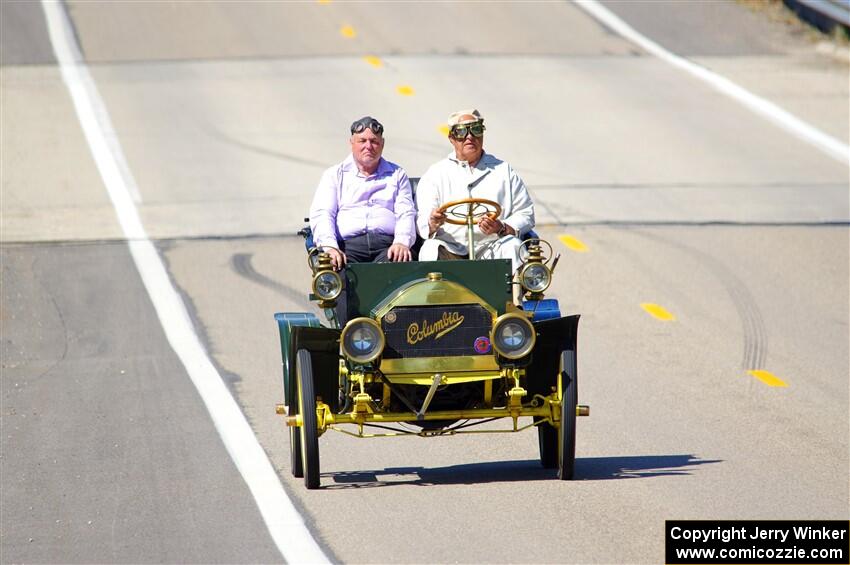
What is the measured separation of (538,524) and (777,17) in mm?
24598

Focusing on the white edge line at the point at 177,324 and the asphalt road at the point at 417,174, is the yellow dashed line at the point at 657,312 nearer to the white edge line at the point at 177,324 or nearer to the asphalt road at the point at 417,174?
the asphalt road at the point at 417,174

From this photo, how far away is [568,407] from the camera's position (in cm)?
908

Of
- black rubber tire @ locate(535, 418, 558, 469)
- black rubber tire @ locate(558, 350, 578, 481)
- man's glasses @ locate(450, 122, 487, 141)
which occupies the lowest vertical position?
black rubber tire @ locate(535, 418, 558, 469)

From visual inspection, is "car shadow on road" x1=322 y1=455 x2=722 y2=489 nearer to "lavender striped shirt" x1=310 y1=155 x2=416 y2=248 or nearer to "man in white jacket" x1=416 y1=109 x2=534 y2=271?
"man in white jacket" x1=416 y1=109 x2=534 y2=271

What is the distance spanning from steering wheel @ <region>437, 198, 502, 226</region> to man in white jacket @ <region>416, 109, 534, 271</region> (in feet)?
0.22

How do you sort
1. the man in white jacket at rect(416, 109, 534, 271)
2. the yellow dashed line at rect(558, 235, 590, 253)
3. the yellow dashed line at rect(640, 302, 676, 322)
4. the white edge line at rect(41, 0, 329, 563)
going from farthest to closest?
the yellow dashed line at rect(558, 235, 590, 253), the yellow dashed line at rect(640, 302, 676, 322), the man in white jacket at rect(416, 109, 534, 271), the white edge line at rect(41, 0, 329, 563)

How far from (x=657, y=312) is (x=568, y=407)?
627cm

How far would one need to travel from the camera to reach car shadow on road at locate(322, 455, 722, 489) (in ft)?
31.0

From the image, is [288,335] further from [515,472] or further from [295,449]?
[515,472]

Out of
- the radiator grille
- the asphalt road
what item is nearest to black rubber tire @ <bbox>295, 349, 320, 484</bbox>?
the asphalt road

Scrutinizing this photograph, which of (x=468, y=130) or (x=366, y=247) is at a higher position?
(x=468, y=130)

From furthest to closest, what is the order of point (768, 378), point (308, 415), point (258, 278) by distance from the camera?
point (258, 278), point (768, 378), point (308, 415)

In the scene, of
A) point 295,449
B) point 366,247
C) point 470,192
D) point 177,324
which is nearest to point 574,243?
point 177,324

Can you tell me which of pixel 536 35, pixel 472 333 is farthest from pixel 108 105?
pixel 472 333
